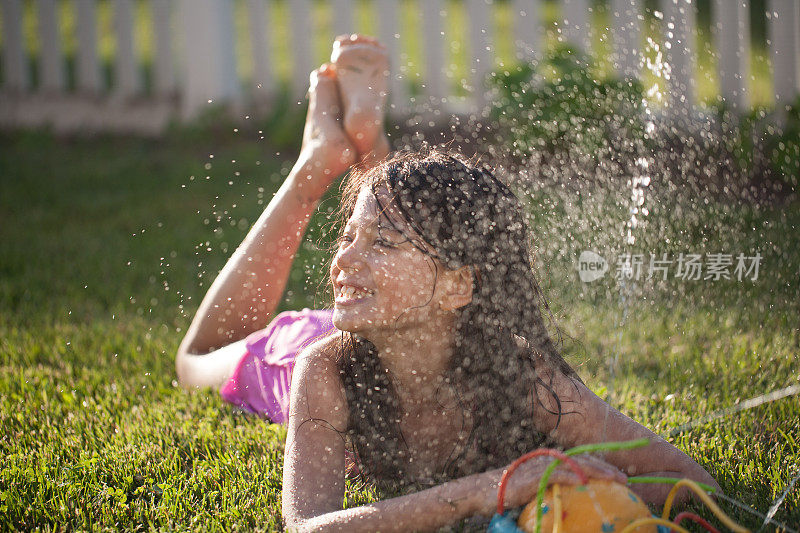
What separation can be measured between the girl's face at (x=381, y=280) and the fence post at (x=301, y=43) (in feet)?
14.7

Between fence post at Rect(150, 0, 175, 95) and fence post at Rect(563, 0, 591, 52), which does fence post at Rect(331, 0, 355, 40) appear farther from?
fence post at Rect(563, 0, 591, 52)

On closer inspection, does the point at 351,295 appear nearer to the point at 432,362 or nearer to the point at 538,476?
the point at 432,362

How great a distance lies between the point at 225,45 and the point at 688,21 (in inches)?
127

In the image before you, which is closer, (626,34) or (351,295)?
(351,295)

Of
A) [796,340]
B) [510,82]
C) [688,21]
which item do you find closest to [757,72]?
[688,21]

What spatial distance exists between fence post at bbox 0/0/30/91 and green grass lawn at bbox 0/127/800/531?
170 centimetres

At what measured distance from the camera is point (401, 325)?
1.81 m

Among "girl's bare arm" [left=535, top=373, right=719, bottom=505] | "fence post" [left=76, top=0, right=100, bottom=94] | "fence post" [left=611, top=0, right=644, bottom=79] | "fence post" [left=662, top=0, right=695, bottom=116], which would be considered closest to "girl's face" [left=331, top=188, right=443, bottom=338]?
"girl's bare arm" [left=535, top=373, right=719, bottom=505]

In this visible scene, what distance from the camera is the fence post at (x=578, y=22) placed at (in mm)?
5598

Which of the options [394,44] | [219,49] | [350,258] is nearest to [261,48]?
[219,49]

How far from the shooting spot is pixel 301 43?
20.0 ft

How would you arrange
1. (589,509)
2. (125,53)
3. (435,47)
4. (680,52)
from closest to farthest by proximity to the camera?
(589,509) → (680,52) → (435,47) → (125,53)

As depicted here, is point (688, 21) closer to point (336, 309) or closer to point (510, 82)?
point (510, 82)

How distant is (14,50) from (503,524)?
5.97m
